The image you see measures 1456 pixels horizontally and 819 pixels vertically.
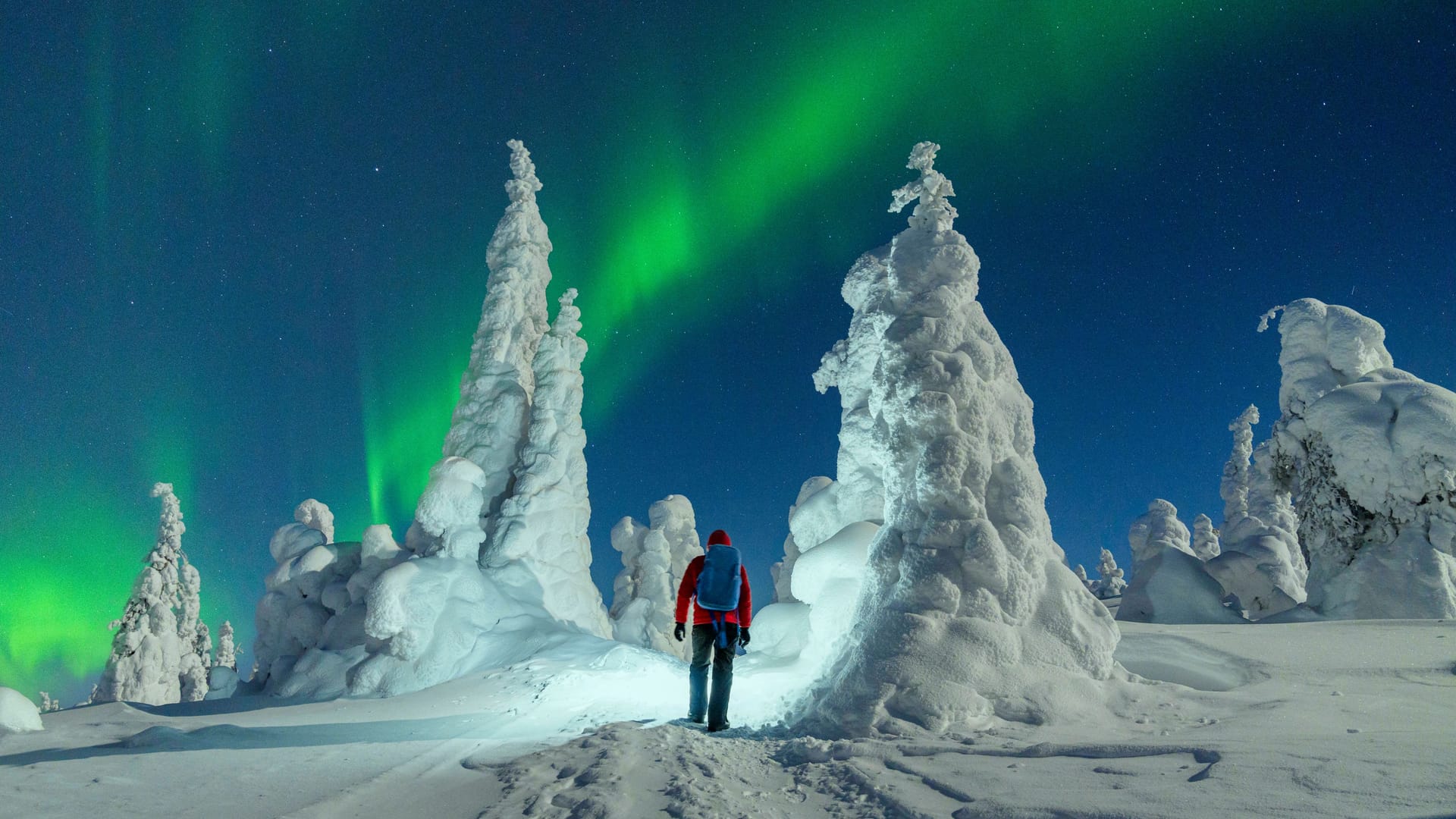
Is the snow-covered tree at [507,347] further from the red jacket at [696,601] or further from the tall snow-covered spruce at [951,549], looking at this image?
the tall snow-covered spruce at [951,549]

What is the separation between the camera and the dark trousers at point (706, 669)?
23.6ft

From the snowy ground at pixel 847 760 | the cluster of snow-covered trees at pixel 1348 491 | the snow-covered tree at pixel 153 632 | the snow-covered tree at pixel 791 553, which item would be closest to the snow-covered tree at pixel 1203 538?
the cluster of snow-covered trees at pixel 1348 491

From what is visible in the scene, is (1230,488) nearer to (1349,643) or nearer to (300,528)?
(1349,643)

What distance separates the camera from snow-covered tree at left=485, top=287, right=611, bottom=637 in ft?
62.5

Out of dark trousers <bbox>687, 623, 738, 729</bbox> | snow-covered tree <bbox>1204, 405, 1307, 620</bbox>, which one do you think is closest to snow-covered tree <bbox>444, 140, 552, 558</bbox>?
dark trousers <bbox>687, 623, 738, 729</bbox>

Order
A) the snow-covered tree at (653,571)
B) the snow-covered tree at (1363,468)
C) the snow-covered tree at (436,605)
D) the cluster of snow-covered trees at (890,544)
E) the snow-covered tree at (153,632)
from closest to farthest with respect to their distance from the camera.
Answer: the cluster of snow-covered trees at (890,544) → the snow-covered tree at (1363,468) → the snow-covered tree at (436,605) → the snow-covered tree at (153,632) → the snow-covered tree at (653,571)

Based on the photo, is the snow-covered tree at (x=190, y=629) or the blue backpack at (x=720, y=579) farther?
the snow-covered tree at (x=190, y=629)

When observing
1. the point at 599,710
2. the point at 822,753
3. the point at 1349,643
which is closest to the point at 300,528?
the point at 599,710

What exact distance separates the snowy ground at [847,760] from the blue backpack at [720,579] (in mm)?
1353

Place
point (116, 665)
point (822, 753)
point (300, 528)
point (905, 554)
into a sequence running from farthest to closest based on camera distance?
point (116, 665)
point (300, 528)
point (905, 554)
point (822, 753)

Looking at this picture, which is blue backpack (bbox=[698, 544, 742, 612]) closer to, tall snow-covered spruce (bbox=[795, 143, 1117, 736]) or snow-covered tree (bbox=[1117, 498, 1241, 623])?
tall snow-covered spruce (bbox=[795, 143, 1117, 736])

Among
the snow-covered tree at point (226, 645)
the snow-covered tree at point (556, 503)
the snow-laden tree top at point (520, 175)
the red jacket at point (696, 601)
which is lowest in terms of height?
the snow-covered tree at point (226, 645)

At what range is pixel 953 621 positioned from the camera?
6875 mm

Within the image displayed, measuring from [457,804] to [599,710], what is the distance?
14.1 ft
